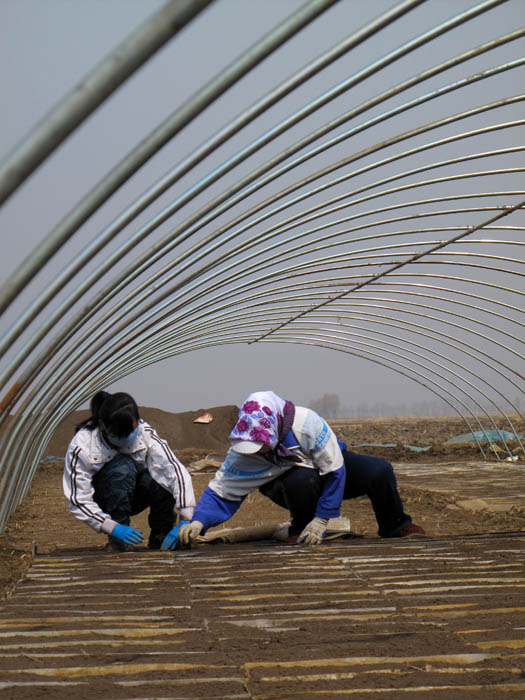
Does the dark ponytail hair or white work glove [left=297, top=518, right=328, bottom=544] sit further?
white work glove [left=297, top=518, right=328, bottom=544]

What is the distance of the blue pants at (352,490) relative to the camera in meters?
5.45

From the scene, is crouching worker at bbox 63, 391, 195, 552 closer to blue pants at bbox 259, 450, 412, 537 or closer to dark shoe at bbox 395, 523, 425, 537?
blue pants at bbox 259, 450, 412, 537

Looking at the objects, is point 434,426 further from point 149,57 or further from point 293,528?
point 149,57

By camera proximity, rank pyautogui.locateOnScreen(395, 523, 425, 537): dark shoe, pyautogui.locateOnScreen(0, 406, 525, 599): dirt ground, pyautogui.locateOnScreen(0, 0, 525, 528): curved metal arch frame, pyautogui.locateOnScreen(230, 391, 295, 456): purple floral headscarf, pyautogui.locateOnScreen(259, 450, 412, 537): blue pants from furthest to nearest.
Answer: pyautogui.locateOnScreen(0, 406, 525, 599): dirt ground, pyautogui.locateOnScreen(395, 523, 425, 537): dark shoe, pyautogui.locateOnScreen(259, 450, 412, 537): blue pants, pyautogui.locateOnScreen(230, 391, 295, 456): purple floral headscarf, pyautogui.locateOnScreen(0, 0, 525, 528): curved metal arch frame

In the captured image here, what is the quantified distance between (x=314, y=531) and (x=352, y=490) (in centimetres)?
60

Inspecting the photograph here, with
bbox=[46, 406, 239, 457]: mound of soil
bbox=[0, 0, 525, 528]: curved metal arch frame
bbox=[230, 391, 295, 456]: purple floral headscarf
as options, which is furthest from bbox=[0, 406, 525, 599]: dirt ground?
bbox=[46, 406, 239, 457]: mound of soil

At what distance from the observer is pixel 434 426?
3416cm

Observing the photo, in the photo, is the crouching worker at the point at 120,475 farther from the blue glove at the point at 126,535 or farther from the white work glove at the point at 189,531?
the white work glove at the point at 189,531

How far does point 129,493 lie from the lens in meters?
Result: 5.79

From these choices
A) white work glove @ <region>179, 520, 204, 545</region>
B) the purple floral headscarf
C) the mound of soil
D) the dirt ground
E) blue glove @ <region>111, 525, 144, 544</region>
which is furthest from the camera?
the mound of soil

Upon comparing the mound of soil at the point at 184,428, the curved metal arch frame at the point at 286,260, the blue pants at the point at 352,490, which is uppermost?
the curved metal arch frame at the point at 286,260

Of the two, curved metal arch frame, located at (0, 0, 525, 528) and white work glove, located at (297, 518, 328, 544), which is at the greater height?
curved metal arch frame, located at (0, 0, 525, 528)

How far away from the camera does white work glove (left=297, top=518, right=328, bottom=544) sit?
5398 millimetres

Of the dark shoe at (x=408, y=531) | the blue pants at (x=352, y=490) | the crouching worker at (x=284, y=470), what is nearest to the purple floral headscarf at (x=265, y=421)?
the crouching worker at (x=284, y=470)
